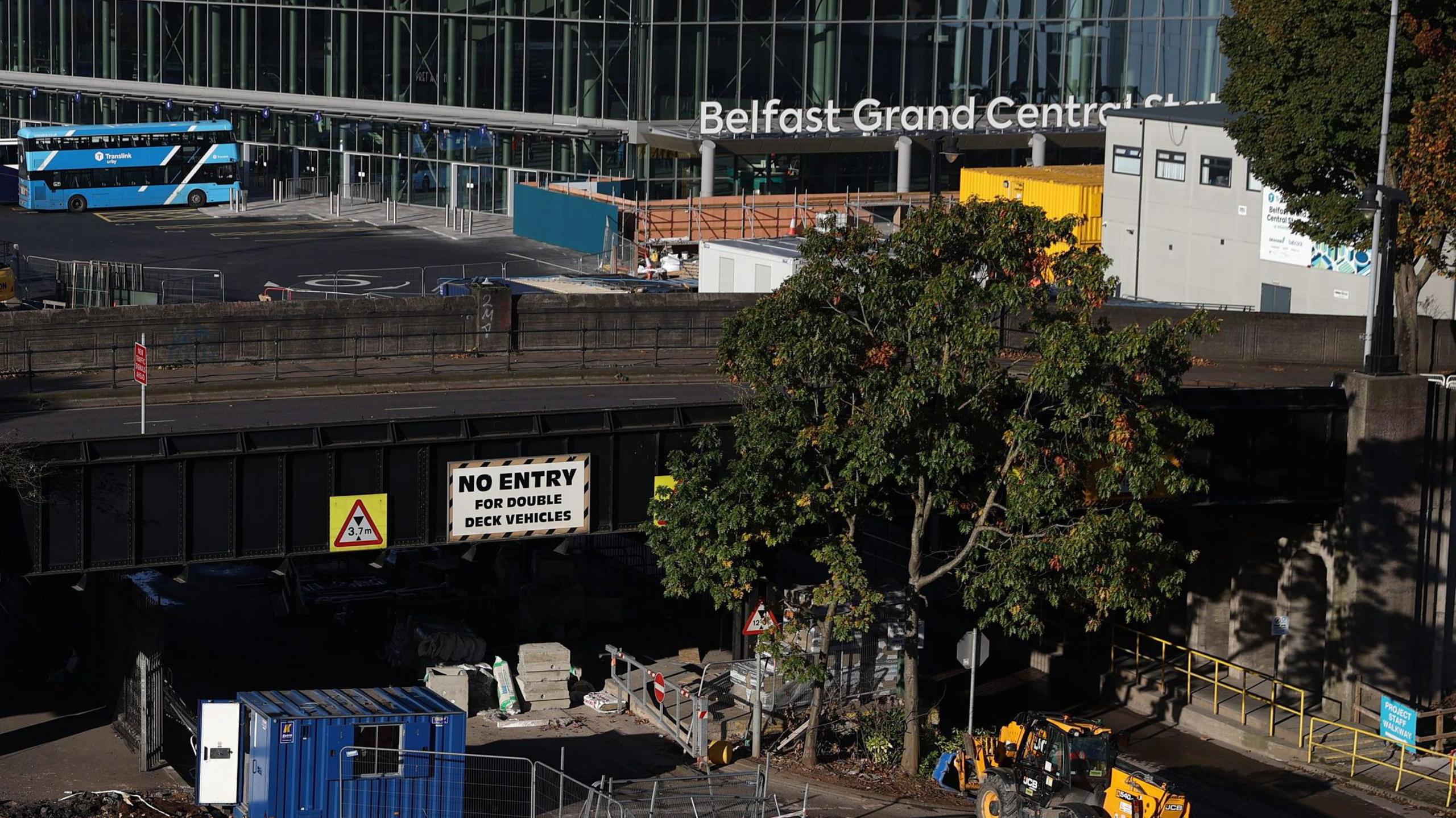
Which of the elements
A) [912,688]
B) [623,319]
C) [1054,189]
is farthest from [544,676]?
[1054,189]

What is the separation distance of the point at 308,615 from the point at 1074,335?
62.0ft

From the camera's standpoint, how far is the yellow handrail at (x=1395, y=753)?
3244cm

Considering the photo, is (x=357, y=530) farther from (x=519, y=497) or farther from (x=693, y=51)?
(x=693, y=51)

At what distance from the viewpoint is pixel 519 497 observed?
31.8 m

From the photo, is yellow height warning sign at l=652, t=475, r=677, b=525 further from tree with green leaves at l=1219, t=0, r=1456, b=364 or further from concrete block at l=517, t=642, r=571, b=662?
tree with green leaves at l=1219, t=0, r=1456, b=364

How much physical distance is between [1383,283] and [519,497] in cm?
1631

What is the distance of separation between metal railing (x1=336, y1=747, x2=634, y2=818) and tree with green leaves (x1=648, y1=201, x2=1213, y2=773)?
4533mm

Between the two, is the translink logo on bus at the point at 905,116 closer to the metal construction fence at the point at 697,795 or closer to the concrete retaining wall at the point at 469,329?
the concrete retaining wall at the point at 469,329

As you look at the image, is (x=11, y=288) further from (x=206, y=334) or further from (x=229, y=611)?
(x=229, y=611)

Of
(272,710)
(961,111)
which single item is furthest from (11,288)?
(961,111)

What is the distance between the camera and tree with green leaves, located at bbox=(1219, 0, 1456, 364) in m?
40.3

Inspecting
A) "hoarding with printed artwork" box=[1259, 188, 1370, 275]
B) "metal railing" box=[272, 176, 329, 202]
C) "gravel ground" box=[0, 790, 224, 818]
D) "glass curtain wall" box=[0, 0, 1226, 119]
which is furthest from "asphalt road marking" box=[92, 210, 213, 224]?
"gravel ground" box=[0, 790, 224, 818]

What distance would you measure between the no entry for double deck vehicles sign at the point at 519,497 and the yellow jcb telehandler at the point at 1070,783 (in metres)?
9.00

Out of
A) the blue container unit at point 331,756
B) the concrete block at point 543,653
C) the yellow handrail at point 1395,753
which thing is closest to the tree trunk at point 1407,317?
the yellow handrail at point 1395,753
